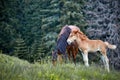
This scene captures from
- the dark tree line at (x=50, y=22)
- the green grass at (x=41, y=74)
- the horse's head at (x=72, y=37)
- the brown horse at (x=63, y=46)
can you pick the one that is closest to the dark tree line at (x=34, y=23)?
the dark tree line at (x=50, y=22)

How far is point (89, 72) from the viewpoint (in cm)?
913

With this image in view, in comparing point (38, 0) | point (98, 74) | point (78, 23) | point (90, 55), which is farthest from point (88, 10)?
point (98, 74)

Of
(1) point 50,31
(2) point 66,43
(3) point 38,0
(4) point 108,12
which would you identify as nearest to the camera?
(2) point 66,43

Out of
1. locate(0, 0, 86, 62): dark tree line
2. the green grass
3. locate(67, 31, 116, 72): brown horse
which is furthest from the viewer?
locate(0, 0, 86, 62): dark tree line

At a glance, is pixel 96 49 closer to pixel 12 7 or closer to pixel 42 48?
pixel 42 48

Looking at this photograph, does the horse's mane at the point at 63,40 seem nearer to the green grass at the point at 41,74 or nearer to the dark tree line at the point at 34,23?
the green grass at the point at 41,74

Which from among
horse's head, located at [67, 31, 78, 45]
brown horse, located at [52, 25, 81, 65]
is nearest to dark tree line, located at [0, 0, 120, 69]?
brown horse, located at [52, 25, 81, 65]

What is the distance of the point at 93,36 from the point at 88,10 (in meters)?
2.62

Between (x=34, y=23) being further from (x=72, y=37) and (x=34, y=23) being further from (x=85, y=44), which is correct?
(x=72, y=37)

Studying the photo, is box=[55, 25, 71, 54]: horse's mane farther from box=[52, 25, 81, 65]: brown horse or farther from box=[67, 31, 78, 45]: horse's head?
box=[67, 31, 78, 45]: horse's head

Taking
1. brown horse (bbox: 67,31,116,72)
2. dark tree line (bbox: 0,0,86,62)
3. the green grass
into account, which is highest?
the green grass

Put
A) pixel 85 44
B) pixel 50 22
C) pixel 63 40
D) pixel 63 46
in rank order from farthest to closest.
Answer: pixel 50 22 → pixel 85 44 → pixel 63 40 → pixel 63 46

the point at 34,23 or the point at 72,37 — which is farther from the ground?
the point at 72,37

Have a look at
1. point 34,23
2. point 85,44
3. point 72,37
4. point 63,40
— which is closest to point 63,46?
point 63,40
